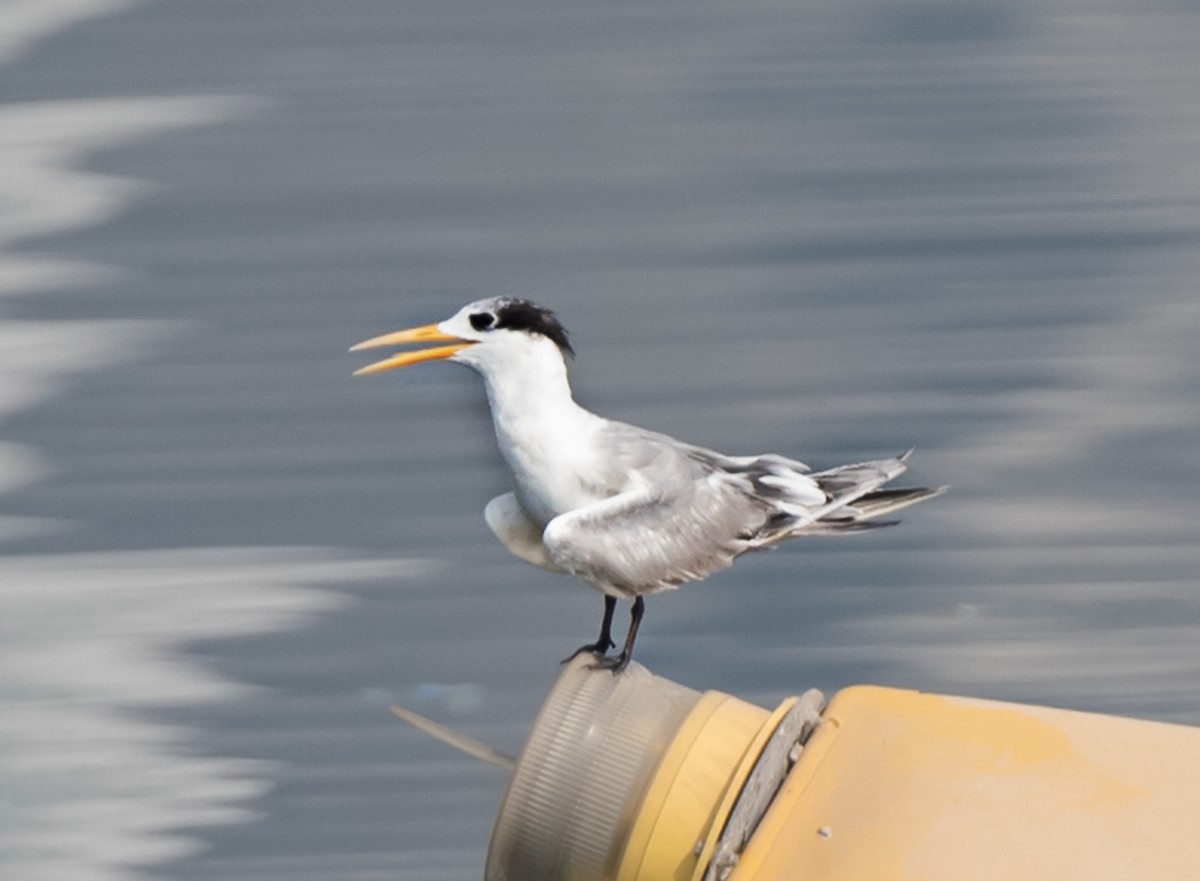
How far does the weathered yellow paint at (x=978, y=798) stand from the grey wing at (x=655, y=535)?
7.4 inches

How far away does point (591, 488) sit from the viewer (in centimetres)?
142

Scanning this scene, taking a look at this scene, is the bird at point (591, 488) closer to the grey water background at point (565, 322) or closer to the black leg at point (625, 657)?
the black leg at point (625, 657)

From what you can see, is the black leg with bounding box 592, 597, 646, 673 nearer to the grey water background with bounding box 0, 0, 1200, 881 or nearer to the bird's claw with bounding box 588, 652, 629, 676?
the bird's claw with bounding box 588, 652, 629, 676

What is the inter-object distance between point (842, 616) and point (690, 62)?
0.64 m

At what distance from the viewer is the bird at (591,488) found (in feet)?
4.55

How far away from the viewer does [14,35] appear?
1.82 m

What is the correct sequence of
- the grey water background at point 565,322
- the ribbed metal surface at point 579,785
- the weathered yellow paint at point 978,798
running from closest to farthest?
the weathered yellow paint at point 978,798, the ribbed metal surface at point 579,785, the grey water background at point 565,322

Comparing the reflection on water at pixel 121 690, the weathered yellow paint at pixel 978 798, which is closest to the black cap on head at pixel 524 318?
the weathered yellow paint at pixel 978 798

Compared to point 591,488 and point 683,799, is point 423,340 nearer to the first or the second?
point 591,488

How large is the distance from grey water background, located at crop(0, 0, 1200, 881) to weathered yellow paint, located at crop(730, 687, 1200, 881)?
1.76 ft

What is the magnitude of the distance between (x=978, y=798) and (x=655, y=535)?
35 centimetres

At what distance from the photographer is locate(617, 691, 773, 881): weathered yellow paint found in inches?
51.2

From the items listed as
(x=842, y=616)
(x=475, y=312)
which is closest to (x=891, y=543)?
(x=842, y=616)

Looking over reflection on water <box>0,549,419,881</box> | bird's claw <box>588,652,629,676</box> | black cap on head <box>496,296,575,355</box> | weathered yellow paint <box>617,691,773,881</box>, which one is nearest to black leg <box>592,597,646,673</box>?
bird's claw <box>588,652,629,676</box>
